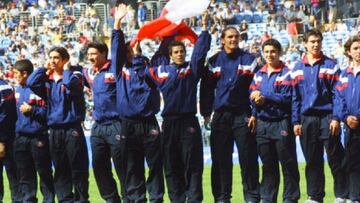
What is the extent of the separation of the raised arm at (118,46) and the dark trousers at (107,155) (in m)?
0.76

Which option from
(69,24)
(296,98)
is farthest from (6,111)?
(69,24)

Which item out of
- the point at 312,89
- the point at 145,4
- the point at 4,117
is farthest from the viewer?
the point at 145,4

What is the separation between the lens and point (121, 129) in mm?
16047

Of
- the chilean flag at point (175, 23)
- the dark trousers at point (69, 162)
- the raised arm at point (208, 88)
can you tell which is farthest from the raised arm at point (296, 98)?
the dark trousers at point (69, 162)

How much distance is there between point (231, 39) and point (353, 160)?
226 cm

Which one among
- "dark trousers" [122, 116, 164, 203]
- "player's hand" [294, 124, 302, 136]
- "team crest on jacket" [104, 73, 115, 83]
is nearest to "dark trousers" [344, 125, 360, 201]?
"player's hand" [294, 124, 302, 136]

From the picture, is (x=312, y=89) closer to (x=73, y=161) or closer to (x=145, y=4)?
(x=73, y=161)

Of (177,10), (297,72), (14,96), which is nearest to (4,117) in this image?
(14,96)

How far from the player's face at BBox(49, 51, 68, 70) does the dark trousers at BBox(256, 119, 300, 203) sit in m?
2.77

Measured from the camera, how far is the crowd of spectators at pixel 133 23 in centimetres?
3669

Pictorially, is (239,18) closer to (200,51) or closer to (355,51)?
(200,51)

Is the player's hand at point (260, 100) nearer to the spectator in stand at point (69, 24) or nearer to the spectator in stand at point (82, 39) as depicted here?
the spectator in stand at point (82, 39)

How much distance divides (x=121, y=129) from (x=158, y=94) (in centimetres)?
67

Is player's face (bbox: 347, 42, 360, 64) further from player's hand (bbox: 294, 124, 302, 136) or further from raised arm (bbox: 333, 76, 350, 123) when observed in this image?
player's hand (bbox: 294, 124, 302, 136)
